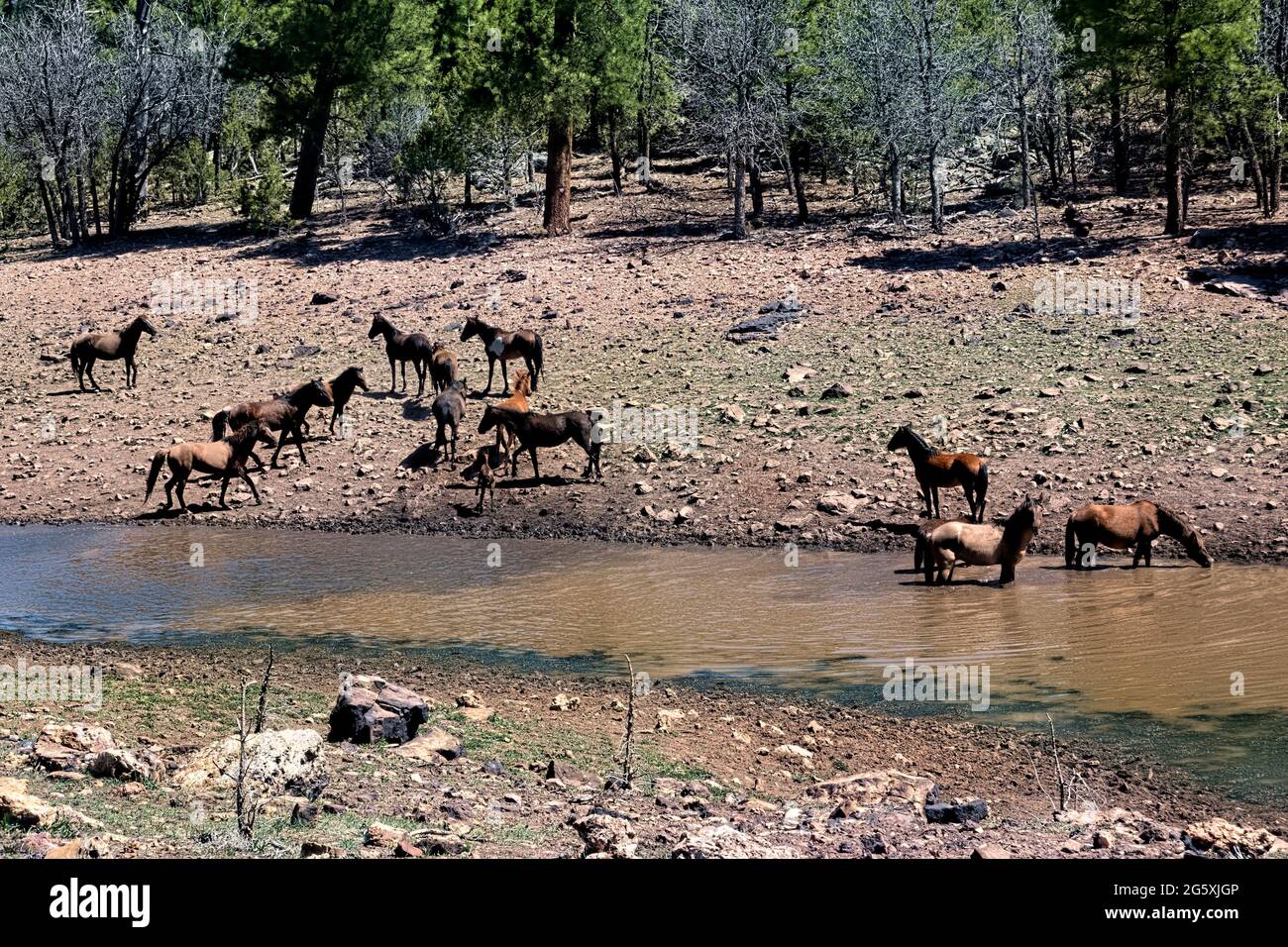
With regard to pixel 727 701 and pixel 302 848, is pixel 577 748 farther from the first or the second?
pixel 302 848

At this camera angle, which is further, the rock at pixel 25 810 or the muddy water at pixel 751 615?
the muddy water at pixel 751 615

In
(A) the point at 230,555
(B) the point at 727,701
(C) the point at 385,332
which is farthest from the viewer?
(C) the point at 385,332

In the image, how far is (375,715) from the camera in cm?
1042

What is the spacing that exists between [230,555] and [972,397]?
38.6ft

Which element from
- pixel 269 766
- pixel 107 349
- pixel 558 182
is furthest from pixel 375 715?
pixel 558 182

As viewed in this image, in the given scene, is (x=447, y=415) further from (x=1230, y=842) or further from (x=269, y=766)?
(x=1230, y=842)

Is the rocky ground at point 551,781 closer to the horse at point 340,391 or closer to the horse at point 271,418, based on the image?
the horse at point 271,418

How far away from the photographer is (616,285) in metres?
30.7

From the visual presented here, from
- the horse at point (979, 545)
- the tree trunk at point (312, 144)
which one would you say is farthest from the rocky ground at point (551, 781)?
the tree trunk at point (312, 144)

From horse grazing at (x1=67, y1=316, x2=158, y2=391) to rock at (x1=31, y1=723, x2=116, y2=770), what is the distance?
17.7 m

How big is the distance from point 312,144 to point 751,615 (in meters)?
32.6

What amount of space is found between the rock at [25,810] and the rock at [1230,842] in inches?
262

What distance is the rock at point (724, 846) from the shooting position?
295 inches
